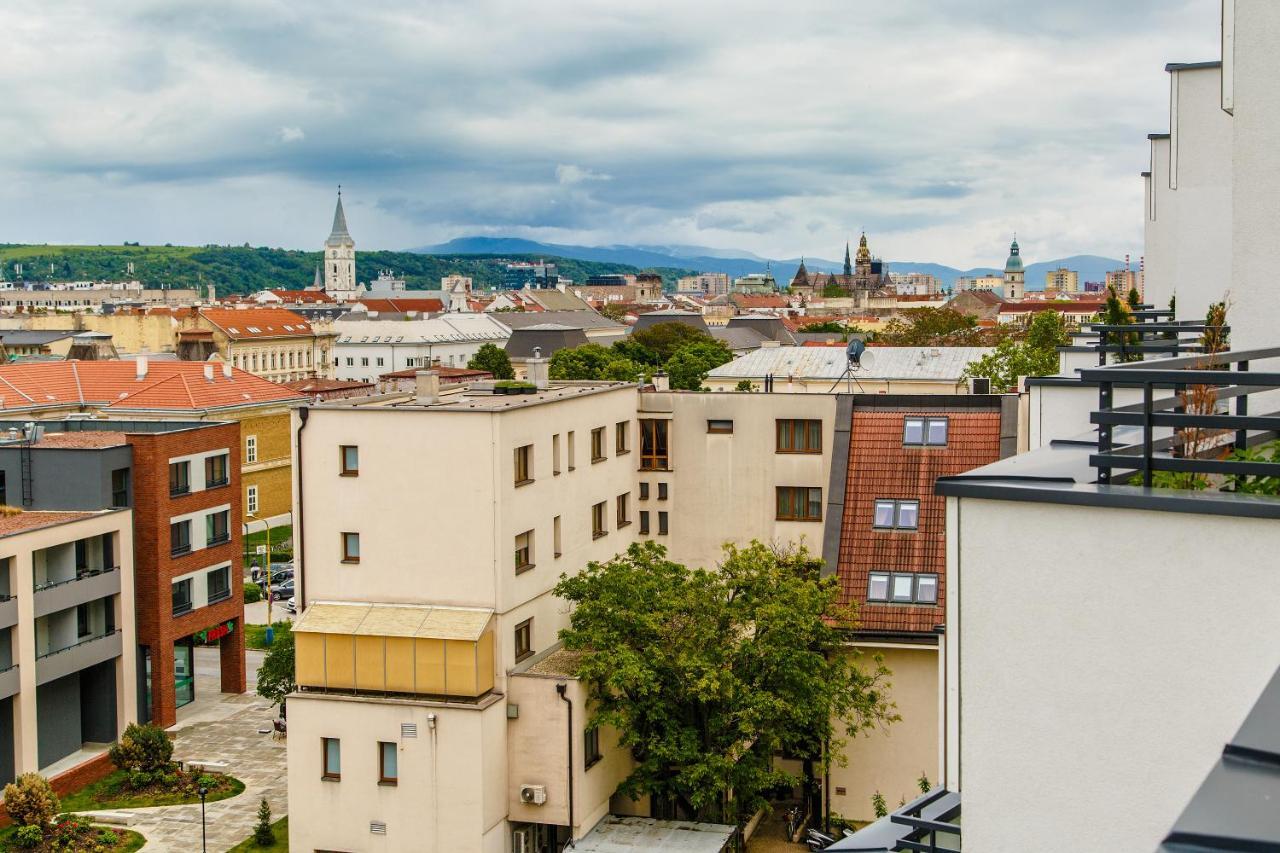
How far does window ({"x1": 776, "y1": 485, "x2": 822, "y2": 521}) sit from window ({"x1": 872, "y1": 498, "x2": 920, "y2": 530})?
96.4 inches

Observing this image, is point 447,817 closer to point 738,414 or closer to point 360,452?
point 360,452

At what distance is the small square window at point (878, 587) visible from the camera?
3325 centimetres

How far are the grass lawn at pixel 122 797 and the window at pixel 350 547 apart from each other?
9.40m

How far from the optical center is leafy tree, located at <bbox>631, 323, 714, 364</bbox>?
127 m

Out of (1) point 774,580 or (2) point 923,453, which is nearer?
(1) point 774,580

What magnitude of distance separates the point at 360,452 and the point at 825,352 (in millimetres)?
52575

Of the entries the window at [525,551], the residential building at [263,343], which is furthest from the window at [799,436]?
the residential building at [263,343]

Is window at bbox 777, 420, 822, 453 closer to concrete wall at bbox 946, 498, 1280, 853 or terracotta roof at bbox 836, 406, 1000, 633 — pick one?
terracotta roof at bbox 836, 406, 1000, 633

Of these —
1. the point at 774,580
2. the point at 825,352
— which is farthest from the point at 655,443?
the point at 825,352

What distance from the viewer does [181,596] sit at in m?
43.9

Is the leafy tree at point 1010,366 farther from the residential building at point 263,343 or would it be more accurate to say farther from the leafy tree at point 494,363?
the residential building at point 263,343

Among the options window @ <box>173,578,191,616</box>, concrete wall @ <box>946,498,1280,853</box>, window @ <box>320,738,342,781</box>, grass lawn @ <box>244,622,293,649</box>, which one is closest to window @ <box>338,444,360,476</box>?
window @ <box>320,738,342,781</box>

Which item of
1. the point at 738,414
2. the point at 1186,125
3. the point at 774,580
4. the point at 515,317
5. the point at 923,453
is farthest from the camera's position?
the point at 515,317

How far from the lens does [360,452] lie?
31.3 meters
